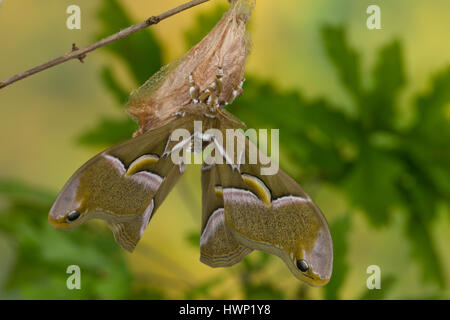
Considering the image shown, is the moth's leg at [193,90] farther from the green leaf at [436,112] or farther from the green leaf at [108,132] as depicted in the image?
the green leaf at [436,112]

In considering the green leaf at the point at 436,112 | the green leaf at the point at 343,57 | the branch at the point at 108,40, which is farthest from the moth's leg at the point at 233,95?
the green leaf at the point at 436,112

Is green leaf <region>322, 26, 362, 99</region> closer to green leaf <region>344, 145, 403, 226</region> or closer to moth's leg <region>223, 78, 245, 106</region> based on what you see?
green leaf <region>344, 145, 403, 226</region>

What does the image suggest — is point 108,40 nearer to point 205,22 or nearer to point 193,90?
point 193,90

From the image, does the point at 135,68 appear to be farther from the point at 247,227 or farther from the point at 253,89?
the point at 247,227

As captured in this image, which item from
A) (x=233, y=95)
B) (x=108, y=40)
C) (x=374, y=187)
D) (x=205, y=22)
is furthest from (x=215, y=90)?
(x=374, y=187)

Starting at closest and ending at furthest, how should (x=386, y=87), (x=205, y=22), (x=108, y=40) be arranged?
1. (x=108, y=40)
2. (x=205, y=22)
3. (x=386, y=87)
